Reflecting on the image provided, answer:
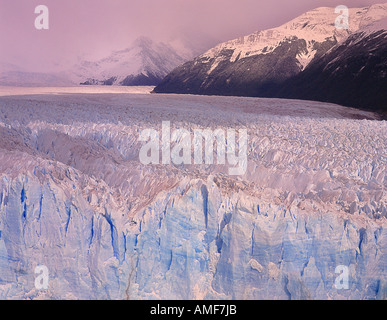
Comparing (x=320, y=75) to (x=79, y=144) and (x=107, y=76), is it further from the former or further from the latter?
(x=107, y=76)

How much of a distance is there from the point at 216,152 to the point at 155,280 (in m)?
3.69

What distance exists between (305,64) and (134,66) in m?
33.3

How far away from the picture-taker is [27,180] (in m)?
6.45

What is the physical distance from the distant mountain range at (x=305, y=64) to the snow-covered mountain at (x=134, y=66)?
2085 cm

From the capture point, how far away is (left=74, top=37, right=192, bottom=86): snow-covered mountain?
185 ft

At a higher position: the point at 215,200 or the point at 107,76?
the point at 107,76

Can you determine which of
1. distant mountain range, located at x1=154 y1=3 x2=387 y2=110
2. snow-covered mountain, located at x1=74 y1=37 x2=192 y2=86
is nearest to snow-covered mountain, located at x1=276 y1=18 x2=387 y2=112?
distant mountain range, located at x1=154 y1=3 x2=387 y2=110

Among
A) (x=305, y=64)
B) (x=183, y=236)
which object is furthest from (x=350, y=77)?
(x=183, y=236)

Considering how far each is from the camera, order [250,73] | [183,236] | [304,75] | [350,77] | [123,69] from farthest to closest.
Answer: [123,69], [250,73], [304,75], [350,77], [183,236]

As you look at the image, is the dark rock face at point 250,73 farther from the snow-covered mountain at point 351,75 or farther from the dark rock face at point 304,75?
the snow-covered mountain at point 351,75

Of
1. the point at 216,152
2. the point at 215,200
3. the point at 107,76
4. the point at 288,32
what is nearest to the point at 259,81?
the point at 288,32

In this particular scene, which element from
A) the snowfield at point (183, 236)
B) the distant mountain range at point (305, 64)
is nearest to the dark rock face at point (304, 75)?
the distant mountain range at point (305, 64)

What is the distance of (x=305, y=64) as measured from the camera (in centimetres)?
3106

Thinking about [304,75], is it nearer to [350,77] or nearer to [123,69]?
[350,77]
